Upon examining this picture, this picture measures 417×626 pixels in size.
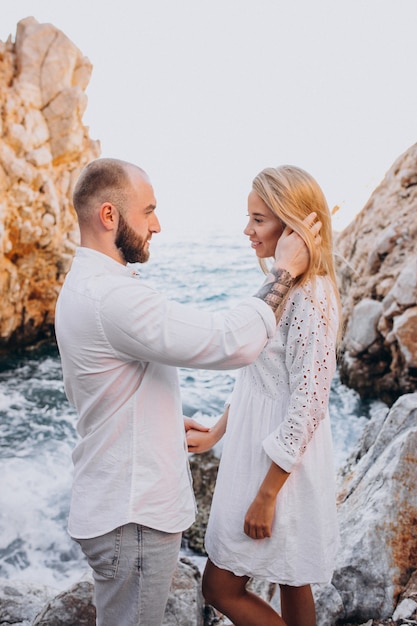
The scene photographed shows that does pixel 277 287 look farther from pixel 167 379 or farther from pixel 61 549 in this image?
pixel 61 549

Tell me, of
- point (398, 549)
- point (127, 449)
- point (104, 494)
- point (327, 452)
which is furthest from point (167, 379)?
point (398, 549)

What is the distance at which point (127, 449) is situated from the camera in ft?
6.02

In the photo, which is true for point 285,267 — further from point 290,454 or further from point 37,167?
point 37,167

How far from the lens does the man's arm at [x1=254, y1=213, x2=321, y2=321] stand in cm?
200

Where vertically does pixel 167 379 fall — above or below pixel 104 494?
above

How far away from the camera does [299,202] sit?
2273 mm

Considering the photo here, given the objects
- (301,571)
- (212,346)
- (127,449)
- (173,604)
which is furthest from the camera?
(173,604)

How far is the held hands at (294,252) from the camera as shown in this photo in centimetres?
208

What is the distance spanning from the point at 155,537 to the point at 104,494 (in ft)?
0.85

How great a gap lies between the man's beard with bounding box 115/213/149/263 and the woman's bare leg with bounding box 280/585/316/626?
5.83 feet

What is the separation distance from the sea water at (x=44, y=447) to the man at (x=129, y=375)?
4349mm

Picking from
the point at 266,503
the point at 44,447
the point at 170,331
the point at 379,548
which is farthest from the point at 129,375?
the point at 44,447

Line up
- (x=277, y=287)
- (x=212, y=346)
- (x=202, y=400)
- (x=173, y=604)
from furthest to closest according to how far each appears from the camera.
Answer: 1. (x=202, y=400)
2. (x=173, y=604)
3. (x=277, y=287)
4. (x=212, y=346)

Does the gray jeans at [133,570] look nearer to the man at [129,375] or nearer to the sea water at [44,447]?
the man at [129,375]
